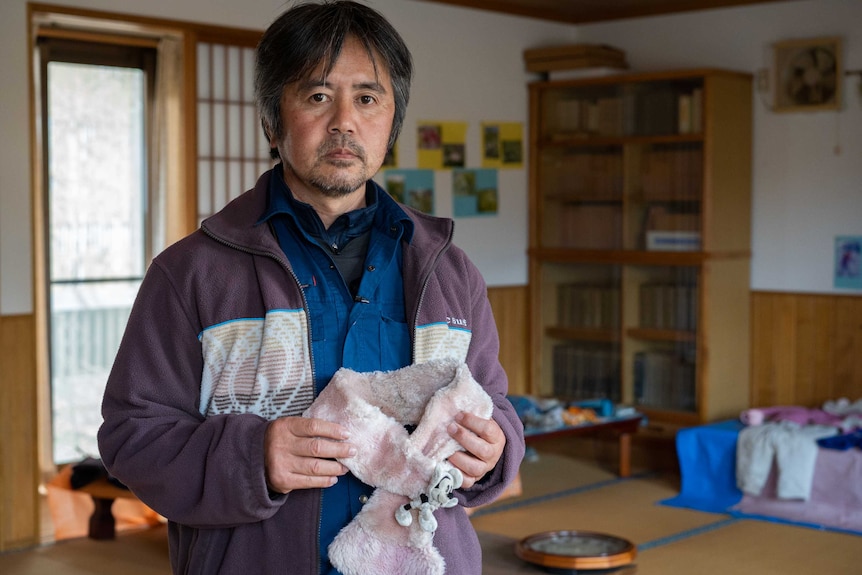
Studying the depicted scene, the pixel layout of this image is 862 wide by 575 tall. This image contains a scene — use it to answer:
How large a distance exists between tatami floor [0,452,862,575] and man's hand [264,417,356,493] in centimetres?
297

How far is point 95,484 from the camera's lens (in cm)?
462

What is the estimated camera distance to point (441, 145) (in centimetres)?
616

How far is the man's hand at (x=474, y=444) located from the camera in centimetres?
133

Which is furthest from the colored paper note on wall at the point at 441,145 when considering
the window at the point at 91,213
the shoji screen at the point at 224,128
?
the window at the point at 91,213

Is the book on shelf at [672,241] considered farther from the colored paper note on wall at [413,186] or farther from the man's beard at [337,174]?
the man's beard at [337,174]

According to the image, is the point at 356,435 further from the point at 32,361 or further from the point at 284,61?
the point at 32,361

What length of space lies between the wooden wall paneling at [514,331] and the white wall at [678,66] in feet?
0.27

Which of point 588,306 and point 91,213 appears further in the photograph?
point 588,306

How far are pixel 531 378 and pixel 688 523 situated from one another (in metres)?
1.98

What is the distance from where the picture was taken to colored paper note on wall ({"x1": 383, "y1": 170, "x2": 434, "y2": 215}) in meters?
5.93

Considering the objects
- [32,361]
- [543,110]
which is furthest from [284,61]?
[543,110]

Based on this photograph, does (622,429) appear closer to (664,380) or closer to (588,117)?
(664,380)

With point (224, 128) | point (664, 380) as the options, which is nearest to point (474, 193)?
point (664, 380)

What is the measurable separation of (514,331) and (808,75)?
215cm
